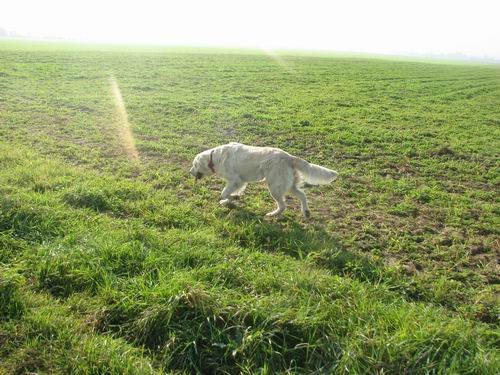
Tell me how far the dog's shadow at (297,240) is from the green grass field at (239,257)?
29mm

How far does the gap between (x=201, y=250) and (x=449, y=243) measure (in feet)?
11.9

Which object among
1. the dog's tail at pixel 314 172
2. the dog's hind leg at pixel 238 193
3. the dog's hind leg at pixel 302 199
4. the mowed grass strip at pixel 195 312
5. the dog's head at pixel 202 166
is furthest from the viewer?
the dog's head at pixel 202 166

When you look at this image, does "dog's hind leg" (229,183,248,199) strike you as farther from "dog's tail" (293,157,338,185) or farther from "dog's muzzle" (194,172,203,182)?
"dog's tail" (293,157,338,185)

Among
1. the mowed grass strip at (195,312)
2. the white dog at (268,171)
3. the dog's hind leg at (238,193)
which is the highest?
the white dog at (268,171)

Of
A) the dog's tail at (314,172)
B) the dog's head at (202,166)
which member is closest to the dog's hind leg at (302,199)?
the dog's tail at (314,172)

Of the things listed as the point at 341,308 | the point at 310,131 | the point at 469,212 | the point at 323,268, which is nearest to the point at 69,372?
the point at 341,308

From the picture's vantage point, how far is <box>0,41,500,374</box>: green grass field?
329 cm

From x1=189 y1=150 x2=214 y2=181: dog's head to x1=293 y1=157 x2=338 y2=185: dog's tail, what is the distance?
1.68 meters

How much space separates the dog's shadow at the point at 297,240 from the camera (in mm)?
Answer: 4941

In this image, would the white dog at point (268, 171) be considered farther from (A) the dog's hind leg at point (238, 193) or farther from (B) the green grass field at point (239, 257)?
(B) the green grass field at point (239, 257)

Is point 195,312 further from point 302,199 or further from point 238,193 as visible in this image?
point 238,193

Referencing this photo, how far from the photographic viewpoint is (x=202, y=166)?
7.26m

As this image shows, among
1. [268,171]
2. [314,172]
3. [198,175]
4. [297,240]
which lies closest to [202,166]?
[198,175]

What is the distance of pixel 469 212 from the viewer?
6.77 metres
